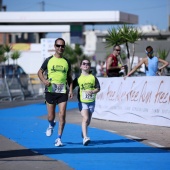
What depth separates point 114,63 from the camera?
59.3 ft

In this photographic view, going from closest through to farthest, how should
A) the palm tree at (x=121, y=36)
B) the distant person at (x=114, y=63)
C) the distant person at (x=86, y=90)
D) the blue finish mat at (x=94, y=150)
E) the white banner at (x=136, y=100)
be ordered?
the blue finish mat at (x=94, y=150), the distant person at (x=86, y=90), the white banner at (x=136, y=100), the distant person at (x=114, y=63), the palm tree at (x=121, y=36)

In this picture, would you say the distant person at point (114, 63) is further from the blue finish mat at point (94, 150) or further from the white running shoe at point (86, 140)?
the white running shoe at point (86, 140)

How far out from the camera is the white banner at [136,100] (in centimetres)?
1522

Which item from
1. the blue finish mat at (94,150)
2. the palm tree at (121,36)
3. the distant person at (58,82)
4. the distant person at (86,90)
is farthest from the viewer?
the palm tree at (121,36)

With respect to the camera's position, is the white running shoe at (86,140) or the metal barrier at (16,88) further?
the metal barrier at (16,88)

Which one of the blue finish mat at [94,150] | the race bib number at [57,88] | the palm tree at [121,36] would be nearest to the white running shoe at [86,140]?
the blue finish mat at [94,150]

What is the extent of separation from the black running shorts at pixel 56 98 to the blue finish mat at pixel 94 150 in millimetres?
836

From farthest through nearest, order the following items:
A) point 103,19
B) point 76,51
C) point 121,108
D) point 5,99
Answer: point 76,51, point 103,19, point 5,99, point 121,108

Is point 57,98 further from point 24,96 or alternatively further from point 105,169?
point 24,96

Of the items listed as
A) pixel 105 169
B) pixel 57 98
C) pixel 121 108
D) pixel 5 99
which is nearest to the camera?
pixel 105 169

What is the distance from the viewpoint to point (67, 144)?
11930mm

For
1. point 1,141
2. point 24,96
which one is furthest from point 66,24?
point 1,141

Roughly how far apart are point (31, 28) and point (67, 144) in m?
45.0

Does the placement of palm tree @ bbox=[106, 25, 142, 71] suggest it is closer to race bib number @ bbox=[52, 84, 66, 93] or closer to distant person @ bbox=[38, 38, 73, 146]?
distant person @ bbox=[38, 38, 73, 146]
